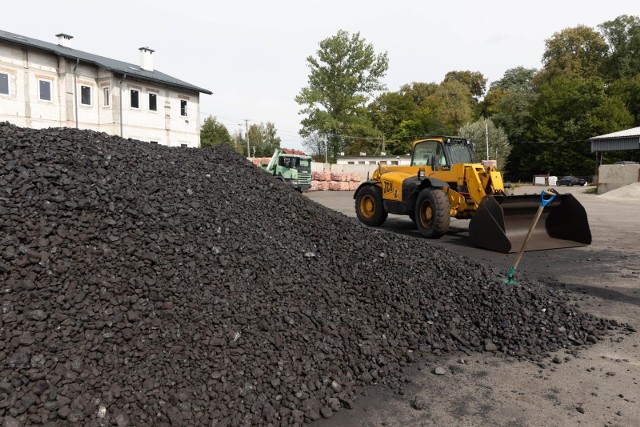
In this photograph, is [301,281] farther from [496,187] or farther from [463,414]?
[496,187]

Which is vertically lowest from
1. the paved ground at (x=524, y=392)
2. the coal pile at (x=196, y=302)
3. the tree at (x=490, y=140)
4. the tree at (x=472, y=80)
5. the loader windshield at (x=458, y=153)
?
the paved ground at (x=524, y=392)

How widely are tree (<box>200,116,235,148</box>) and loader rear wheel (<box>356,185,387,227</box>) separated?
51140mm

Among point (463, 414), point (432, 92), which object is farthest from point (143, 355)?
point (432, 92)

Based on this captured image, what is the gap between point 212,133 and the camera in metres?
64.6

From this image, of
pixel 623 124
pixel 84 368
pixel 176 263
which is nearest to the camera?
pixel 84 368

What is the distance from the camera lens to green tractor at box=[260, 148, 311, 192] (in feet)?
84.1

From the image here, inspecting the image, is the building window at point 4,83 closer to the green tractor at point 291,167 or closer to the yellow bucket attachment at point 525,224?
the green tractor at point 291,167

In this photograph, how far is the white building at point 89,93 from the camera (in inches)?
958

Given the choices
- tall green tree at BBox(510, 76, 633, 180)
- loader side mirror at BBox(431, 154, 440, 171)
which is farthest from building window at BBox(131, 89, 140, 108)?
tall green tree at BBox(510, 76, 633, 180)

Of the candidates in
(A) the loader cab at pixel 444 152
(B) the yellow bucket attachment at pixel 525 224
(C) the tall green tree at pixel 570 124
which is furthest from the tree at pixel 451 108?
(B) the yellow bucket attachment at pixel 525 224

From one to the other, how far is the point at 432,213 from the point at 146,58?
2765 centimetres

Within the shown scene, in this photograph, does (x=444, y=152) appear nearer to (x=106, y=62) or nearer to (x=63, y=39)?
(x=106, y=62)

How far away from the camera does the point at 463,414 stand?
10.7 feet

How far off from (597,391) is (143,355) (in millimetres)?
3447
